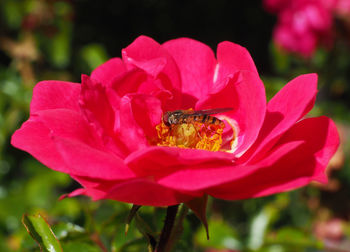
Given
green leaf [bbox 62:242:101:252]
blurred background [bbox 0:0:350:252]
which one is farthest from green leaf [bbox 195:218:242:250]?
green leaf [bbox 62:242:101:252]

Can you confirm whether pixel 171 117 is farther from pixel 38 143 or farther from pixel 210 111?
pixel 38 143

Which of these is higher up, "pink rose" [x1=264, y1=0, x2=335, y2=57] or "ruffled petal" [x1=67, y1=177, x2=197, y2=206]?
"ruffled petal" [x1=67, y1=177, x2=197, y2=206]

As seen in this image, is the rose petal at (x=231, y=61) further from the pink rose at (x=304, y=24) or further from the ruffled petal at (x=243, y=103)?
the pink rose at (x=304, y=24)

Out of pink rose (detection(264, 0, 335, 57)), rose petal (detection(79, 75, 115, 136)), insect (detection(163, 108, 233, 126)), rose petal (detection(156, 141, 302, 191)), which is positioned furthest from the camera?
pink rose (detection(264, 0, 335, 57))

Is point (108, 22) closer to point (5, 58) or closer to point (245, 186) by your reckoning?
point (5, 58)

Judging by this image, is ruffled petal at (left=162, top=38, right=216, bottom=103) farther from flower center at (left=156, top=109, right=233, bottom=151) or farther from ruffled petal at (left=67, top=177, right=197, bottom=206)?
ruffled petal at (left=67, top=177, right=197, bottom=206)

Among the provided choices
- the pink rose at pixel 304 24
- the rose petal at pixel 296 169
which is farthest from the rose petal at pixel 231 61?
the pink rose at pixel 304 24

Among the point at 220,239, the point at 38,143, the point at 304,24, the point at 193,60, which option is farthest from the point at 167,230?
the point at 304,24
